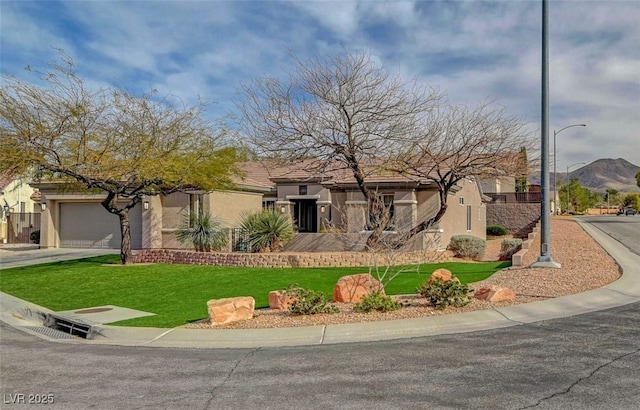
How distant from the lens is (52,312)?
1230 cm

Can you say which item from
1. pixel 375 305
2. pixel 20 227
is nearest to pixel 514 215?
pixel 375 305

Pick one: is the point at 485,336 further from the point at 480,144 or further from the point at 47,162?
the point at 47,162

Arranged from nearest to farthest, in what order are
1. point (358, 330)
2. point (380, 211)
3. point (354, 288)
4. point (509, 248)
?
point (358, 330), point (354, 288), point (380, 211), point (509, 248)

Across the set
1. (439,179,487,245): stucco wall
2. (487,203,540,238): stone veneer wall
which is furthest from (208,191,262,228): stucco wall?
(487,203,540,238): stone veneer wall

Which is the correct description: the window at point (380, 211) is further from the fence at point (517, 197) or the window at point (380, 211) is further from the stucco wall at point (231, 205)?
the fence at point (517, 197)

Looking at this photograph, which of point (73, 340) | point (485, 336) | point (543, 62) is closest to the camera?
point (485, 336)

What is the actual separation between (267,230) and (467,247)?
30.1ft

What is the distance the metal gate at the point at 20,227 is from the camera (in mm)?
33781

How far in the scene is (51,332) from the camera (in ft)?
34.9

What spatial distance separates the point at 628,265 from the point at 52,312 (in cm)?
1558

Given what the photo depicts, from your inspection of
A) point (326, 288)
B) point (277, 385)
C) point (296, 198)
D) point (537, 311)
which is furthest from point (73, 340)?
point (296, 198)

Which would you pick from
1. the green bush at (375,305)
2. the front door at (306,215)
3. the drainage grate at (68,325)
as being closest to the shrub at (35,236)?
the front door at (306,215)

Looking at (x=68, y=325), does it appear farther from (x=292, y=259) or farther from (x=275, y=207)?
(x=275, y=207)

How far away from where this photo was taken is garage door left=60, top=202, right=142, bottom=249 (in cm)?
2769
